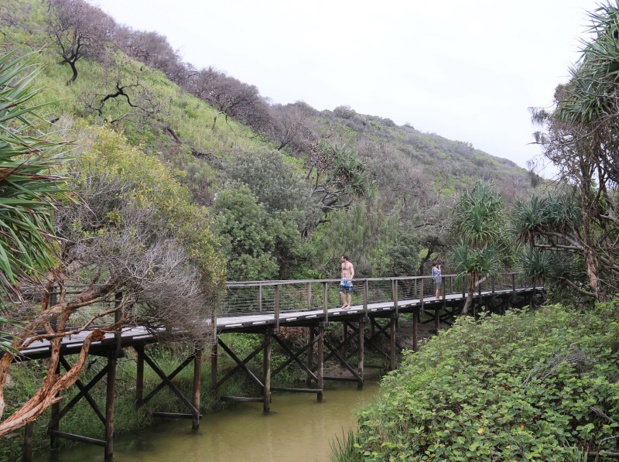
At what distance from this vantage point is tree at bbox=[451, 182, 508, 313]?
20.8 m

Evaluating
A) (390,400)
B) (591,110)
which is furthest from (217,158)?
(390,400)

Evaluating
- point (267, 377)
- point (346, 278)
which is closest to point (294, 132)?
point (346, 278)

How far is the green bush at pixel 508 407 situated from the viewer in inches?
268

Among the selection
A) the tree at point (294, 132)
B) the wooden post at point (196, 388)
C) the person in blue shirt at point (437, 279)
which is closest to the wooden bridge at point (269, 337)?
the wooden post at point (196, 388)

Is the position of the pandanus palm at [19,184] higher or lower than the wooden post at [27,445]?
higher

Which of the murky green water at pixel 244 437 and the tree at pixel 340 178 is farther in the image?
the tree at pixel 340 178

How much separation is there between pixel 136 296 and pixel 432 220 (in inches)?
806

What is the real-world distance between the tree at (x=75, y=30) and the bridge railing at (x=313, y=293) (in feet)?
77.8

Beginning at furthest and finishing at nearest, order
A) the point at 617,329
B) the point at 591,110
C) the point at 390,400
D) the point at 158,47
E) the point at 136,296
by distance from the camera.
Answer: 1. the point at 158,47
2. the point at 591,110
3. the point at 136,296
4. the point at 617,329
5. the point at 390,400

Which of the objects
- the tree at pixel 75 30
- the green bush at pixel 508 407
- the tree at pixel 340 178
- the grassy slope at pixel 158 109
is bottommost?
the green bush at pixel 508 407

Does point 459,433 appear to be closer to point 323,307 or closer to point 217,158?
point 323,307

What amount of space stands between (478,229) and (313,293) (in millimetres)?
7076

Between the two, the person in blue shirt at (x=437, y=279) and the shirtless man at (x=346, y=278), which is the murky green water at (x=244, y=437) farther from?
the person in blue shirt at (x=437, y=279)

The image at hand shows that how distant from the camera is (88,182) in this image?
10.9 m
